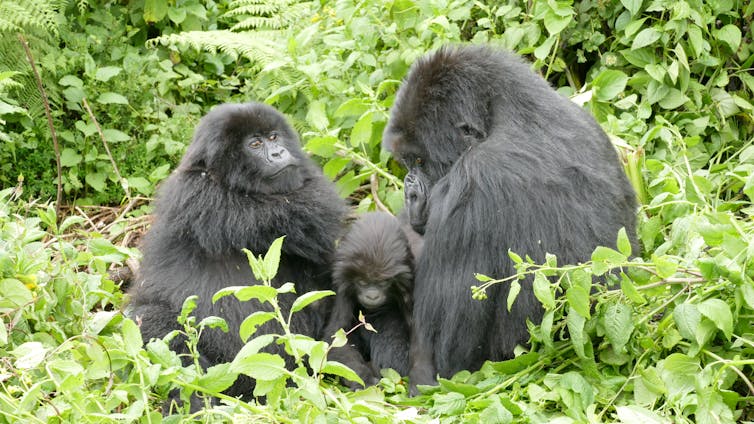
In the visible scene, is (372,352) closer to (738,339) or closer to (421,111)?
(421,111)

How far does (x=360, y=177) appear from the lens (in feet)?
18.5

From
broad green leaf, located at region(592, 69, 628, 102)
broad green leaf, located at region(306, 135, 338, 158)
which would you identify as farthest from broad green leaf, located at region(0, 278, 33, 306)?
broad green leaf, located at region(592, 69, 628, 102)

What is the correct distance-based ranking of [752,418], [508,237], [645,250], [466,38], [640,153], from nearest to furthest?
[752,418] < [508,237] < [645,250] < [640,153] < [466,38]

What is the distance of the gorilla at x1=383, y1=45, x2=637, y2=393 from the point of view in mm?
3998

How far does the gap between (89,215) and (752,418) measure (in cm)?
431

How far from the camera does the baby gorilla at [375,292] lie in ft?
14.3

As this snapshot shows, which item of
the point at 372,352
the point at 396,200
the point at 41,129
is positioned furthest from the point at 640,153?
the point at 41,129

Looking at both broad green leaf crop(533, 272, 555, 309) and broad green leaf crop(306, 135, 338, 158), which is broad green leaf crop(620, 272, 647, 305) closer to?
broad green leaf crop(533, 272, 555, 309)

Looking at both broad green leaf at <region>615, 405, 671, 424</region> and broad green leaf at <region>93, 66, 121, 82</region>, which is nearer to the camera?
broad green leaf at <region>615, 405, 671, 424</region>

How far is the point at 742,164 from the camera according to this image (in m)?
5.40

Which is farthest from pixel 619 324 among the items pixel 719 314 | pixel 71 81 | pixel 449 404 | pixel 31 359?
pixel 71 81

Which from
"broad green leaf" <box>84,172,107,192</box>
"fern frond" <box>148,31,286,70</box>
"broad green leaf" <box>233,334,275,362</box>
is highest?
"fern frond" <box>148,31,286,70</box>

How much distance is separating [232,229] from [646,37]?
2596mm

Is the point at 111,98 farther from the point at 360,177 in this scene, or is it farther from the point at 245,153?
the point at 245,153
